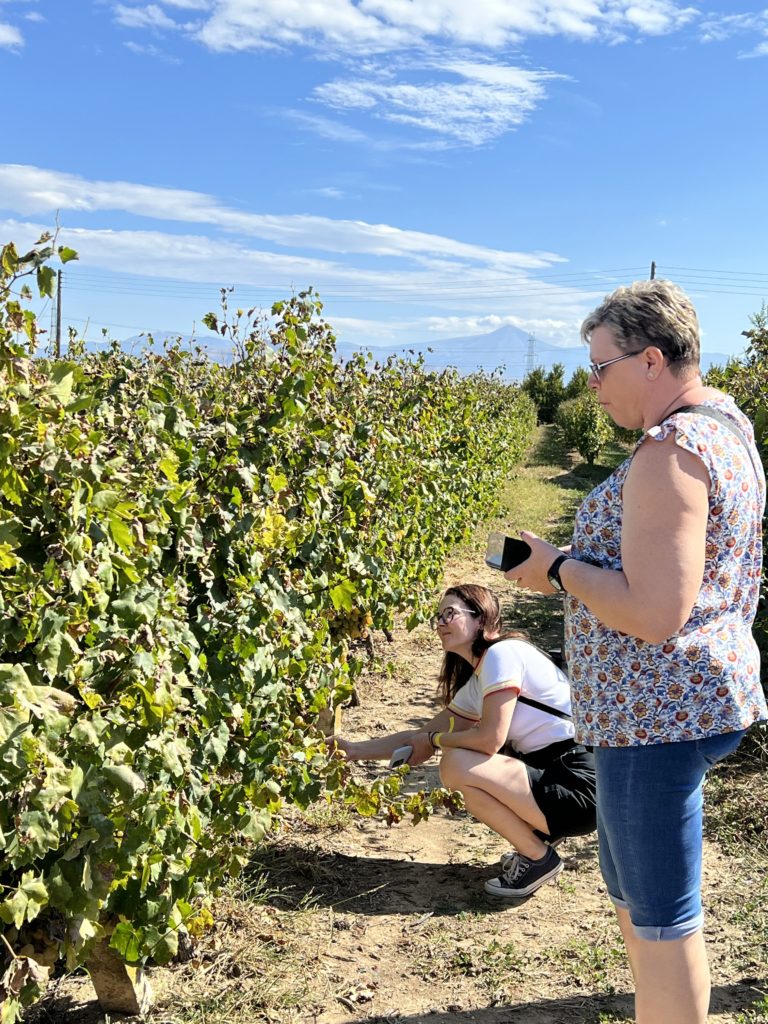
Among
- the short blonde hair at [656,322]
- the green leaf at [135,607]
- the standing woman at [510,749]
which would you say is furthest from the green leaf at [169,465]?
the standing woman at [510,749]

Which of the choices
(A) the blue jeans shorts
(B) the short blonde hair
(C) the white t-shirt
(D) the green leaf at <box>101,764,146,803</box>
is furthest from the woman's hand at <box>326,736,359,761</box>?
(B) the short blonde hair

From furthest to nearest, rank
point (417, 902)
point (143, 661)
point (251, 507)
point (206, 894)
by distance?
point (417, 902)
point (251, 507)
point (206, 894)
point (143, 661)

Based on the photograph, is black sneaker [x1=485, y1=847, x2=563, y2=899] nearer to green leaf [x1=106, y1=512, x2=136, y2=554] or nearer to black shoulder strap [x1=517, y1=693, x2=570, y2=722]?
black shoulder strap [x1=517, y1=693, x2=570, y2=722]

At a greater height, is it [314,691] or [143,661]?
[143,661]

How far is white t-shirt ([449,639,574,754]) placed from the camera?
3531 mm

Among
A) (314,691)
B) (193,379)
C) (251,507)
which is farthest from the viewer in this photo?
(193,379)

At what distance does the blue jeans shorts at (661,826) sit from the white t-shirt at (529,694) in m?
1.47

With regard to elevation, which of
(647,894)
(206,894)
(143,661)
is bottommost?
(206,894)

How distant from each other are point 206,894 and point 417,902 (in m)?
0.94

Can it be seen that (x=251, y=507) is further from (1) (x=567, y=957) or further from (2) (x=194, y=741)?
(1) (x=567, y=957)

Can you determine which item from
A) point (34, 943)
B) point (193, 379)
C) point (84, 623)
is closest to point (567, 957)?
point (34, 943)

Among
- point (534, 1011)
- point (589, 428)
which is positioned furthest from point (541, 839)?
point (589, 428)

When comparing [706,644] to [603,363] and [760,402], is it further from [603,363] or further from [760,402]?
[760,402]

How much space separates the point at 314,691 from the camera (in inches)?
153
